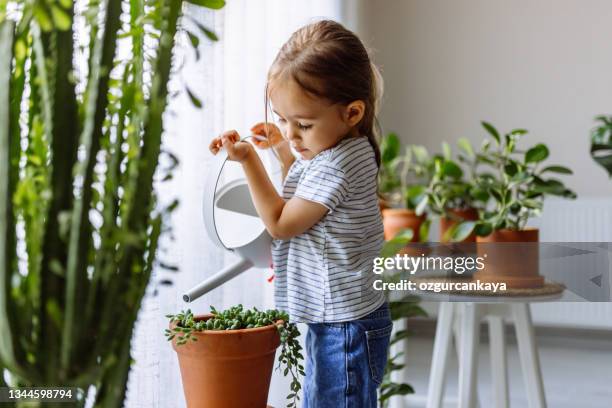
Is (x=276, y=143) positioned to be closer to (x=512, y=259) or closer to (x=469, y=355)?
(x=512, y=259)

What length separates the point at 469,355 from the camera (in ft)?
6.16

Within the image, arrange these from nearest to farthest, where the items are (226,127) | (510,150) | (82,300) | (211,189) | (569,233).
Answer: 1. (82,300)
2. (211,189)
3. (226,127)
4. (510,150)
5. (569,233)

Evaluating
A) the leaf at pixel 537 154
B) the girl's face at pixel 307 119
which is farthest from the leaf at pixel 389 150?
the girl's face at pixel 307 119

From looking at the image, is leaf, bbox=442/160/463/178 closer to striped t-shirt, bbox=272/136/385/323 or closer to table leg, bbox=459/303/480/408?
table leg, bbox=459/303/480/408

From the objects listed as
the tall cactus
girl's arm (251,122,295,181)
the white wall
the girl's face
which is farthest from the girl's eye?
the white wall

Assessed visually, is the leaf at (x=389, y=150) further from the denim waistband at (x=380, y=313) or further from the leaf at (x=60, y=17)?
the leaf at (x=60, y=17)

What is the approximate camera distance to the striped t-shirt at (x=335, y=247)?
116 cm

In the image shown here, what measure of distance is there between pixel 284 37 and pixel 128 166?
1328mm

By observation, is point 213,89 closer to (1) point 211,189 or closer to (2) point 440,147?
(1) point 211,189

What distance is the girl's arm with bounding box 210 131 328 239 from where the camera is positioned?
3.67ft

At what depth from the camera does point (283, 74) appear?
44.7 inches

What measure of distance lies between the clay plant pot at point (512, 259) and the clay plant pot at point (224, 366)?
0.90 meters

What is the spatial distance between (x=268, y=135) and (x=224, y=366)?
44 cm

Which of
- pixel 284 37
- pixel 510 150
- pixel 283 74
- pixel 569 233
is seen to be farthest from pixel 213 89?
pixel 569 233
